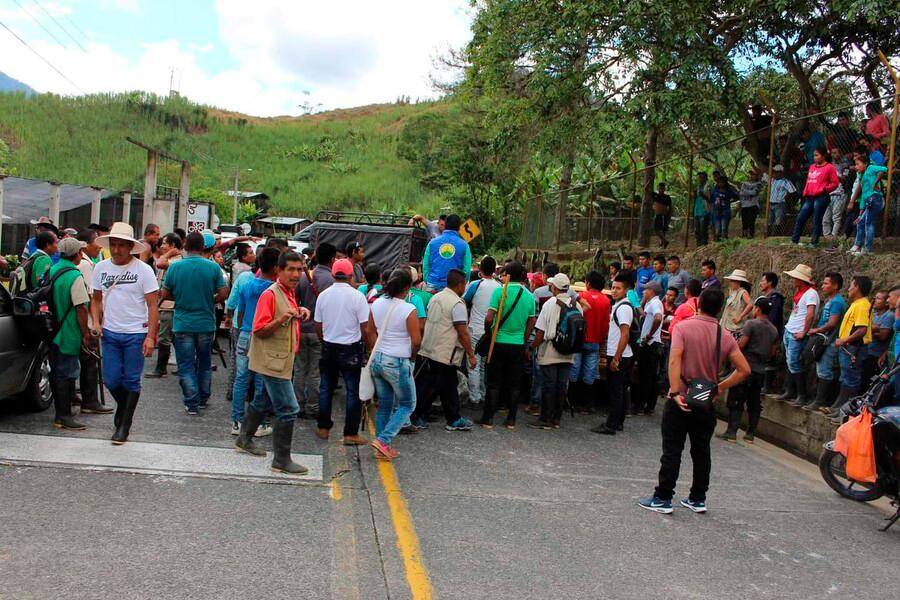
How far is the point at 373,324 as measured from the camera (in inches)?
305

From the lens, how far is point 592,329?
982 centimetres

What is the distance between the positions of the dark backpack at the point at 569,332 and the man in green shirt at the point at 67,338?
16.2 ft

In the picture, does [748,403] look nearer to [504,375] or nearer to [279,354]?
[504,375]

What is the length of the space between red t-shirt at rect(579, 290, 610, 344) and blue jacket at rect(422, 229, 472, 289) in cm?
157

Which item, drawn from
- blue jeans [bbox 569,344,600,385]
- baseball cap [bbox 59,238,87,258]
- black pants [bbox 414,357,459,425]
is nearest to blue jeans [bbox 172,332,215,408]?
baseball cap [bbox 59,238,87,258]

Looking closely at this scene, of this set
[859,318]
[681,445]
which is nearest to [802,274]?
[859,318]

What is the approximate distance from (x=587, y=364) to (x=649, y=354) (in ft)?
3.96

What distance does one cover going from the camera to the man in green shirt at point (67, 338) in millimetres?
7520

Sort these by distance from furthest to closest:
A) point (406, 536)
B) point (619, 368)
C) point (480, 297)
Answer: point (480, 297) → point (619, 368) → point (406, 536)

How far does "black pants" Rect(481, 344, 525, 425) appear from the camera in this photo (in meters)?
9.24

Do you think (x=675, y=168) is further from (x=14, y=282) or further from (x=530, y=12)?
(x=14, y=282)

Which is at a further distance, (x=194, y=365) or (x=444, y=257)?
(x=444, y=257)

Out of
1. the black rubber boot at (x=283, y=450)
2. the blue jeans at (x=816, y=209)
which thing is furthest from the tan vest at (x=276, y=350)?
the blue jeans at (x=816, y=209)

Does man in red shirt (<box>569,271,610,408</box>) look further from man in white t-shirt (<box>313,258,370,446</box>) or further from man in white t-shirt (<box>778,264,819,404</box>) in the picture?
man in white t-shirt (<box>313,258,370,446</box>)
